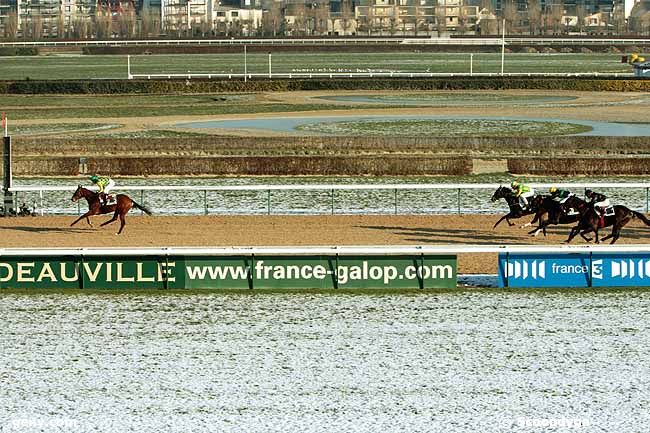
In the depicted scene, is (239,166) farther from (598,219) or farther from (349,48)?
(349,48)

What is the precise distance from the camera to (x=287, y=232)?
24.1m

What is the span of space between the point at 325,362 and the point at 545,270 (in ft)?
17.2

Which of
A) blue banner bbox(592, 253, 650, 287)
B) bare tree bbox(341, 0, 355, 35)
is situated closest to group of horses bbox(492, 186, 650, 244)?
blue banner bbox(592, 253, 650, 287)

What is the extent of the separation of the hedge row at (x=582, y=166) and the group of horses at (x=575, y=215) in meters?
8.86

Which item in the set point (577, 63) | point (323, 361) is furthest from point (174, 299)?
point (577, 63)

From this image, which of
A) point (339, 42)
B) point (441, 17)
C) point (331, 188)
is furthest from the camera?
point (441, 17)

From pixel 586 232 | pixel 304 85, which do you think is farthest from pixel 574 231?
pixel 304 85

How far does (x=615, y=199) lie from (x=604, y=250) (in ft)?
28.8

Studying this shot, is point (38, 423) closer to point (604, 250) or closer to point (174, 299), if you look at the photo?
point (174, 299)

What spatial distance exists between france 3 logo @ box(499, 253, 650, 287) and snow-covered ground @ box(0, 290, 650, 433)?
0.29 meters

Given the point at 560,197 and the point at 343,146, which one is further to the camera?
the point at 343,146

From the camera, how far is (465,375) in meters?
15.9

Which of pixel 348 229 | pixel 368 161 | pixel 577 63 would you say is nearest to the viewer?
pixel 348 229

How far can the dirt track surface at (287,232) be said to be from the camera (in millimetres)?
22938
